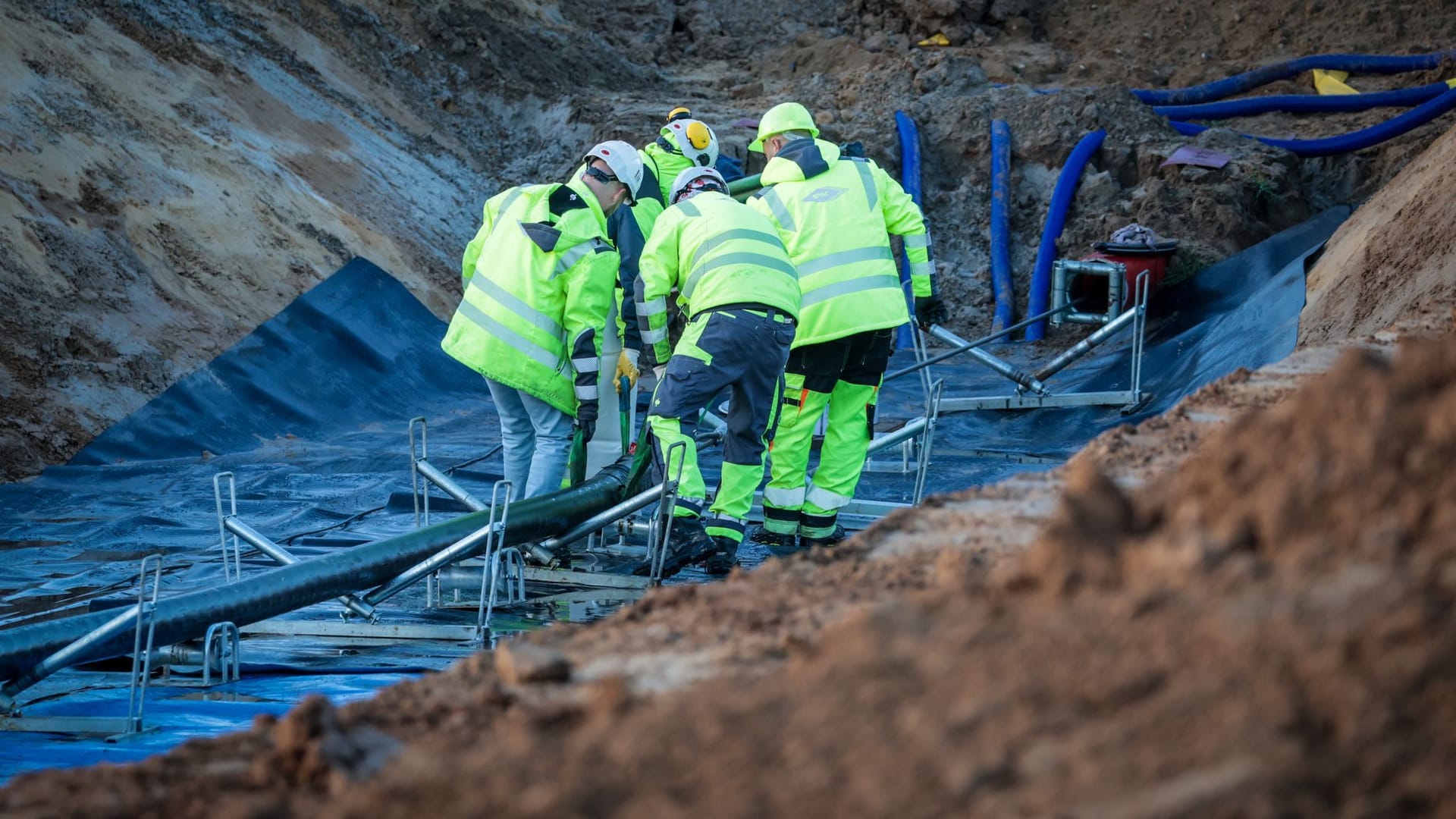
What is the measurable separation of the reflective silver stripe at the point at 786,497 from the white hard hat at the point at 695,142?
2.63 meters

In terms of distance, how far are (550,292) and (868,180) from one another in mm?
1639

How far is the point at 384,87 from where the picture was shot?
1444 centimetres

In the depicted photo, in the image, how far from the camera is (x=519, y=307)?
5.96m

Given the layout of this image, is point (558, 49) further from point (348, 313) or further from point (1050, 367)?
point (1050, 367)

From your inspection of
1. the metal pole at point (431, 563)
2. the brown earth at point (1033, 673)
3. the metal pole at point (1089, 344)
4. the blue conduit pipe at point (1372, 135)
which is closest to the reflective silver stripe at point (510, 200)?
the metal pole at point (431, 563)

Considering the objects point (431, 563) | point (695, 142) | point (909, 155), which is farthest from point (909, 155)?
point (431, 563)

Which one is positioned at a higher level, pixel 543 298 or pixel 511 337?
pixel 543 298

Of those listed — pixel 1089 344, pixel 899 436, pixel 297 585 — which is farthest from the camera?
pixel 1089 344

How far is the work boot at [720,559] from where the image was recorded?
5891 millimetres

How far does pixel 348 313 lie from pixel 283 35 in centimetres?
510

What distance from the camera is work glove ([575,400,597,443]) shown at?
19.5ft

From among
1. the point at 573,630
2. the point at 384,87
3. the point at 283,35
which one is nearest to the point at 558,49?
the point at 384,87

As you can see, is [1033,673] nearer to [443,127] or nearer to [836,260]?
[836,260]

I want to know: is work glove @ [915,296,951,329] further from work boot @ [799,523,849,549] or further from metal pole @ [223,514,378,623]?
metal pole @ [223,514,378,623]
